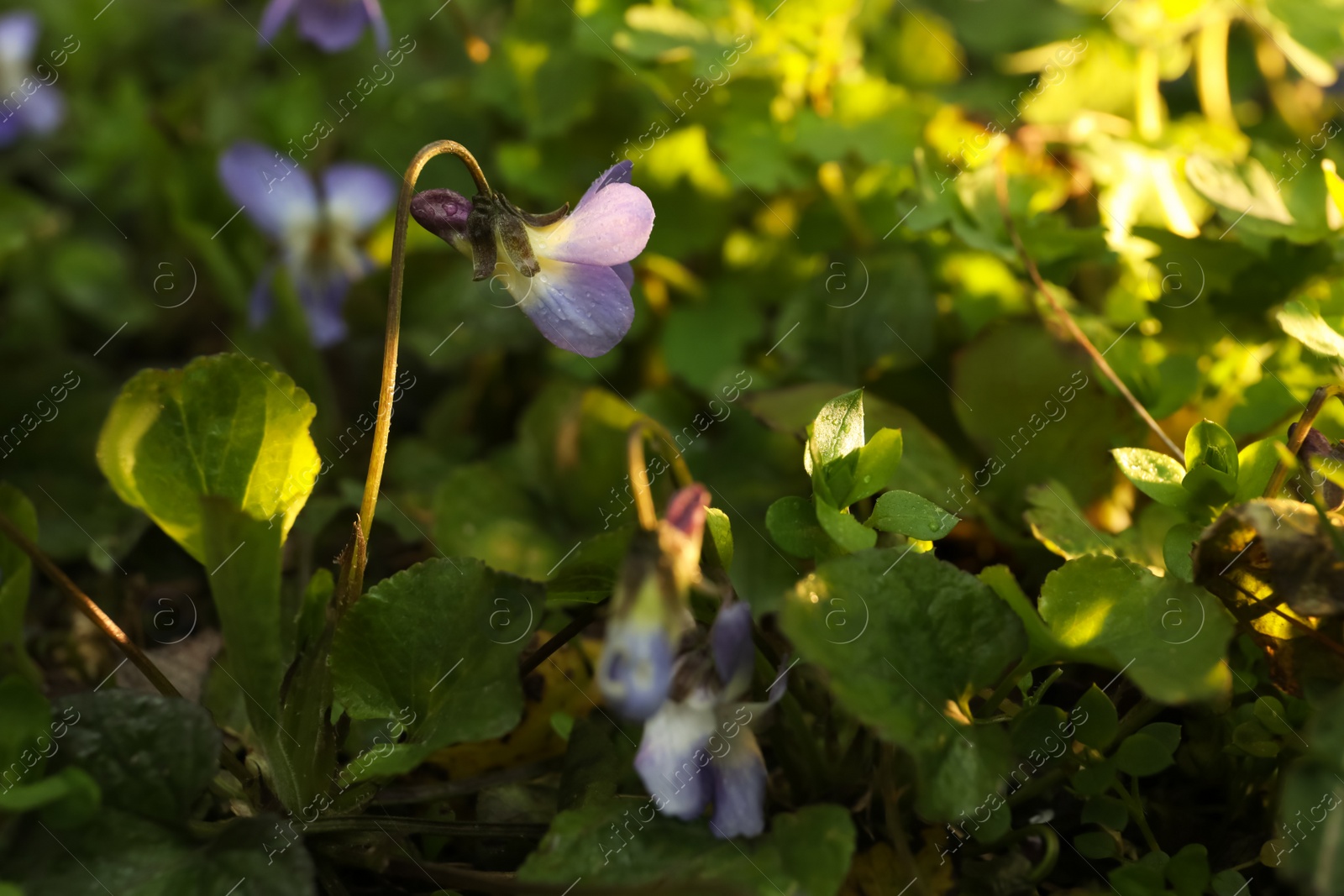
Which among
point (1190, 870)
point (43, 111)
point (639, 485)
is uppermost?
point (43, 111)

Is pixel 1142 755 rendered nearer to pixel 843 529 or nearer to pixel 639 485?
pixel 843 529

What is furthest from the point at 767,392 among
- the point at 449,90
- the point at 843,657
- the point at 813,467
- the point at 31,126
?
the point at 31,126

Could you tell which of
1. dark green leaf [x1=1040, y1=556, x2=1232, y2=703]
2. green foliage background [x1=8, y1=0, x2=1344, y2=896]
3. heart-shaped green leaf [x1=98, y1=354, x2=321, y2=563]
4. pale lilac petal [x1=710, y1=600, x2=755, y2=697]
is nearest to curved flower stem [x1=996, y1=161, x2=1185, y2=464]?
green foliage background [x1=8, y1=0, x2=1344, y2=896]

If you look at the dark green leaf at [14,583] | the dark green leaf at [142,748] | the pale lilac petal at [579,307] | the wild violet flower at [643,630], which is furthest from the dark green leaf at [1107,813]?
the dark green leaf at [14,583]

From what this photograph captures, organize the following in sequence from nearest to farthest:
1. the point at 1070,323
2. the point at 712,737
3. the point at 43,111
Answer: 1. the point at 712,737
2. the point at 1070,323
3. the point at 43,111

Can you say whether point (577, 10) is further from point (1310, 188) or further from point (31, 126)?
point (31, 126)

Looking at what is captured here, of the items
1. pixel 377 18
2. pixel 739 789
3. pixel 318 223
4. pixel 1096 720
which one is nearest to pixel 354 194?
pixel 318 223
